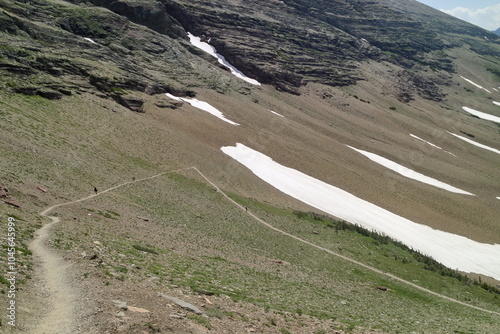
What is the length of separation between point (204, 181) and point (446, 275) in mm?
30432

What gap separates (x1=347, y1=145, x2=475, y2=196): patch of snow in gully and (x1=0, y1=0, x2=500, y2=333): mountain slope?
2.74m

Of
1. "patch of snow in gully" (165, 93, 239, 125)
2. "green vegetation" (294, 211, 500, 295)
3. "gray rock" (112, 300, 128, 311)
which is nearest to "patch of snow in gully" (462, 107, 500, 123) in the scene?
"patch of snow in gully" (165, 93, 239, 125)

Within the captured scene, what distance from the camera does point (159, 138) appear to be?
54.2m

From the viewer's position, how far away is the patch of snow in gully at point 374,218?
1838 inches

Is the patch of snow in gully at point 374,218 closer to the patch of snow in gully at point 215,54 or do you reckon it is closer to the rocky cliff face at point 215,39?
the rocky cliff face at point 215,39

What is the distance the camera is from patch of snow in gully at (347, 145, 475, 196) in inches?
3011

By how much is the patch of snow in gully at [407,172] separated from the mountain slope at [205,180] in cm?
274

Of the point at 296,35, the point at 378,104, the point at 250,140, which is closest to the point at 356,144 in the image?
the point at 250,140

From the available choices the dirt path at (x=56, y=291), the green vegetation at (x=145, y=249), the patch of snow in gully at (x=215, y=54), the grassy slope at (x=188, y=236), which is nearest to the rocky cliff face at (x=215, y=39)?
the patch of snow in gully at (x=215, y=54)

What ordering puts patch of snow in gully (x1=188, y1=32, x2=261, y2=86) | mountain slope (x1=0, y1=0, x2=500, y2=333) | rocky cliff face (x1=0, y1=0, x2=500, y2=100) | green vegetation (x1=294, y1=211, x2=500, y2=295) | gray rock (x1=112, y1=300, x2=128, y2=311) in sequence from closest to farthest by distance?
gray rock (x1=112, y1=300, x2=128, y2=311) → mountain slope (x1=0, y1=0, x2=500, y2=333) → green vegetation (x1=294, y1=211, x2=500, y2=295) → rocky cliff face (x1=0, y1=0, x2=500, y2=100) → patch of snow in gully (x1=188, y1=32, x2=261, y2=86)

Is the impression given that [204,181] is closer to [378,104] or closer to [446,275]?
[446,275]

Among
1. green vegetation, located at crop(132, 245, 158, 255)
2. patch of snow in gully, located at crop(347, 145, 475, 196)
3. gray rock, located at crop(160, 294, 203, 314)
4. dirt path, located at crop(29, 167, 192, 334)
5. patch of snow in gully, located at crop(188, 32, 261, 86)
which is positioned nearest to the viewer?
dirt path, located at crop(29, 167, 192, 334)

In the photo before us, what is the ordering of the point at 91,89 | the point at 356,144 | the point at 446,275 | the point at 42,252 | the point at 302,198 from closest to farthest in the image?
the point at 42,252, the point at 446,275, the point at 302,198, the point at 91,89, the point at 356,144

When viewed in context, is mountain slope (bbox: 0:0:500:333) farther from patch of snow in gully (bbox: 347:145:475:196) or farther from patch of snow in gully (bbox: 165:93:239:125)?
patch of snow in gully (bbox: 347:145:475:196)
